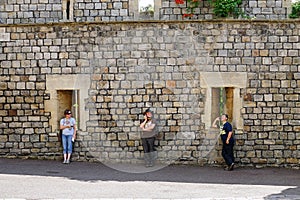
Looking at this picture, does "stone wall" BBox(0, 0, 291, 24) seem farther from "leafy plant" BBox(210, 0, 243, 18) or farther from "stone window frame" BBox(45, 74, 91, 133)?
"stone window frame" BBox(45, 74, 91, 133)

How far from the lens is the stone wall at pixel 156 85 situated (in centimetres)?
1162

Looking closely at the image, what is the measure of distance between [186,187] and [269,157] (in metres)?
3.24

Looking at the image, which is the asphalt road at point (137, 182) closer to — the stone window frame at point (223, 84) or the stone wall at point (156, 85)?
the stone wall at point (156, 85)

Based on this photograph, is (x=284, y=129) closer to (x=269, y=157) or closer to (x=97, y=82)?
(x=269, y=157)

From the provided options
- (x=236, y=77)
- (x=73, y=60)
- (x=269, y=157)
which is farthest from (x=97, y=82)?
(x=269, y=157)

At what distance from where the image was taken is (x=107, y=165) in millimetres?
11609

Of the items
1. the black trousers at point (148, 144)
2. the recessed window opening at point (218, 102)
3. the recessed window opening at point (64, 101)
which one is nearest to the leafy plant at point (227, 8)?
the recessed window opening at point (218, 102)

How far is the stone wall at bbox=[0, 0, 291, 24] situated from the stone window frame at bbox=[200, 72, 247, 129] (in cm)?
163

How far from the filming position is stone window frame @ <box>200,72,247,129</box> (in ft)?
38.2

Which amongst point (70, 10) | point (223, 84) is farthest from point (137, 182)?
point (70, 10)

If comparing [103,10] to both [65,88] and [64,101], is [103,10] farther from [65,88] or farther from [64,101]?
[64,101]

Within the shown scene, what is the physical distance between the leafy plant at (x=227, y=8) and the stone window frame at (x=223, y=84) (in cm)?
156

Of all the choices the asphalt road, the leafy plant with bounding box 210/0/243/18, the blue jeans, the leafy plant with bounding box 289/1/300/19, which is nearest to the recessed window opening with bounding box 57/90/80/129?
the blue jeans

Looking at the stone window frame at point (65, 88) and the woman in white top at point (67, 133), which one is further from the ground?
the stone window frame at point (65, 88)
